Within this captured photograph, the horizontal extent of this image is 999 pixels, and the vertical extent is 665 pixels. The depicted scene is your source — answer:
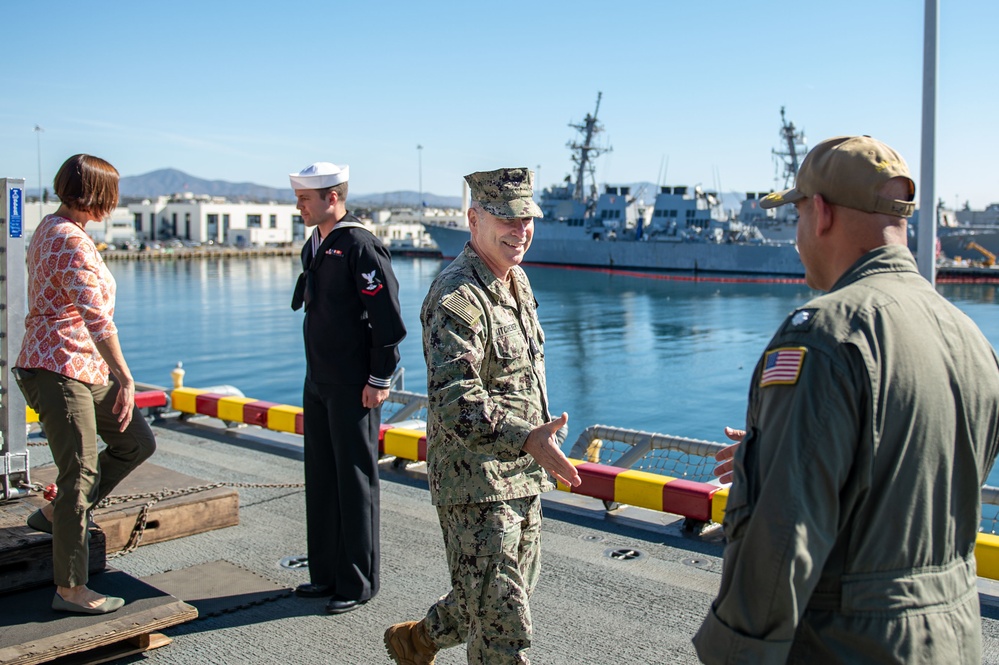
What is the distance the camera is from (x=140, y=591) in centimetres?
400

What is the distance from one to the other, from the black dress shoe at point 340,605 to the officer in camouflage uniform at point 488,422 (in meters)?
1.14

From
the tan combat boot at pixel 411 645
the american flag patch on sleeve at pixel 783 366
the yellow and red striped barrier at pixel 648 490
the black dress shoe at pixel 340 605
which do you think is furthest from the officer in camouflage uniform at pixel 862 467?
the yellow and red striped barrier at pixel 648 490

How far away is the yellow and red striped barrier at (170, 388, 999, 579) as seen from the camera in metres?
5.10

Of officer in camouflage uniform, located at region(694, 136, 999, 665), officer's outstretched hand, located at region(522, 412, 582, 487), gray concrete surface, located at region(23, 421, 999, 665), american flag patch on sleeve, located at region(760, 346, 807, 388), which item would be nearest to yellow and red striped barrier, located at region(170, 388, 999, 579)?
gray concrete surface, located at region(23, 421, 999, 665)

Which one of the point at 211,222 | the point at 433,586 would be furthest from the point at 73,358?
the point at 211,222

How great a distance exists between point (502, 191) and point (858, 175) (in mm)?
1403

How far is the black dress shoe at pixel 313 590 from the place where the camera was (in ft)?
14.3

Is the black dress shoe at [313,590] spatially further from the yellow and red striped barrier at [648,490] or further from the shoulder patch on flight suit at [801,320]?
the shoulder patch on flight suit at [801,320]

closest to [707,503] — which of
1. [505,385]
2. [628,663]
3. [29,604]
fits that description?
[628,663]

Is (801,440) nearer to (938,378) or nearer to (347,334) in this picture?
(938,378)

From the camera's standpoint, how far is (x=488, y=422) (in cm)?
273

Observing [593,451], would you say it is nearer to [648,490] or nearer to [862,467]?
[648,490]

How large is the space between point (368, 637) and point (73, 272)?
1.91 m

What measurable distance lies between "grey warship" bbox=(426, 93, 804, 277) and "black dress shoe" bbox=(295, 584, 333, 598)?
6424cm
